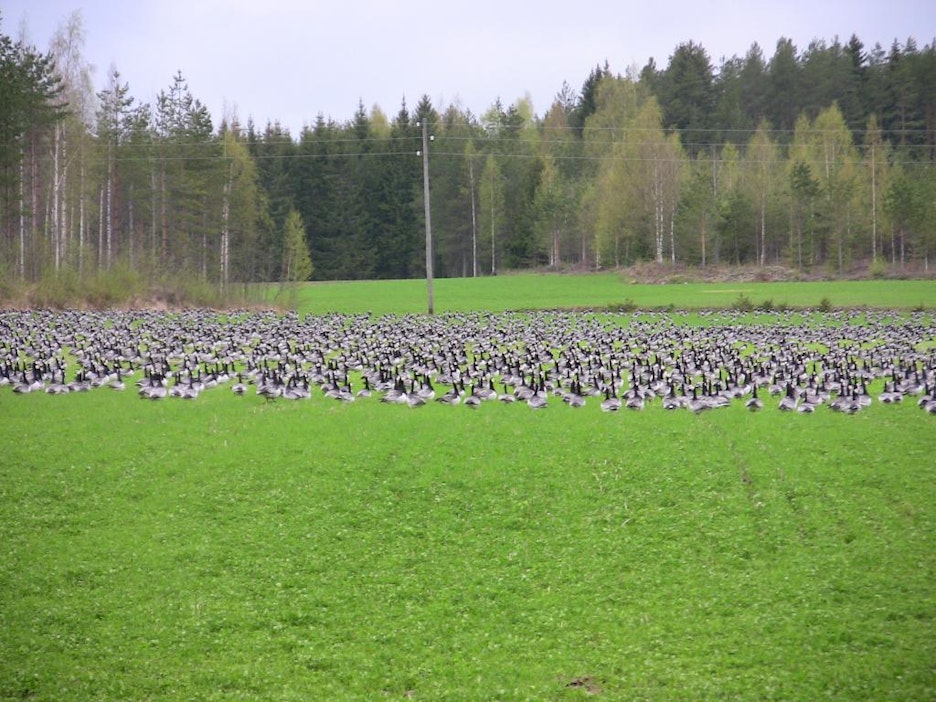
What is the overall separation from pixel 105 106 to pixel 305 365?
61.0m

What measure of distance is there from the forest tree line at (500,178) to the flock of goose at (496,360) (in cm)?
2070

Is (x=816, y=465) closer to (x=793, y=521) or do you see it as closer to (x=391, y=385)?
(x=793, y=521)

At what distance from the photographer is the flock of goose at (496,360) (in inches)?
756

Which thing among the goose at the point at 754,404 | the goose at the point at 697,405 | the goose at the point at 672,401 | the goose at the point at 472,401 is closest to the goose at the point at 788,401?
the goose at the point at 754,404

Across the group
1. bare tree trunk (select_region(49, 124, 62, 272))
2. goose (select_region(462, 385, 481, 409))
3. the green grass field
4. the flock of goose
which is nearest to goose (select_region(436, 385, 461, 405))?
the flock of goose

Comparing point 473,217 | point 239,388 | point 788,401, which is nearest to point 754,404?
point 788,401

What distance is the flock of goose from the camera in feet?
63.0

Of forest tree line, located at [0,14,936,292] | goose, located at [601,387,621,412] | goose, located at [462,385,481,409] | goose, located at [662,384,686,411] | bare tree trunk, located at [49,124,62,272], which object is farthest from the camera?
forest tree line, located at [0,14,936,292]

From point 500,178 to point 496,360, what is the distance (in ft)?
291

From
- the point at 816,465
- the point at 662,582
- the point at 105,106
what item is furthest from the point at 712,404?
the point at 105,106

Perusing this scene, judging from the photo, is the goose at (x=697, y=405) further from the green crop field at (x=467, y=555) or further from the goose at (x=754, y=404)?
the goose at (x=754, y=404)

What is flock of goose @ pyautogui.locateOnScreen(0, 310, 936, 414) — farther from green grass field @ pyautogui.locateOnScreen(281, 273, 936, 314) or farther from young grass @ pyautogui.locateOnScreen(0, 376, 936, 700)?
green grass field @ pyautogui.locateOnScreen(281, 273, 936, 314)

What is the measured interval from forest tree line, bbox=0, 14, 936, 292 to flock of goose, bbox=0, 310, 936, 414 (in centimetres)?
2070

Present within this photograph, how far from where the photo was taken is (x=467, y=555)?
11859 mm
